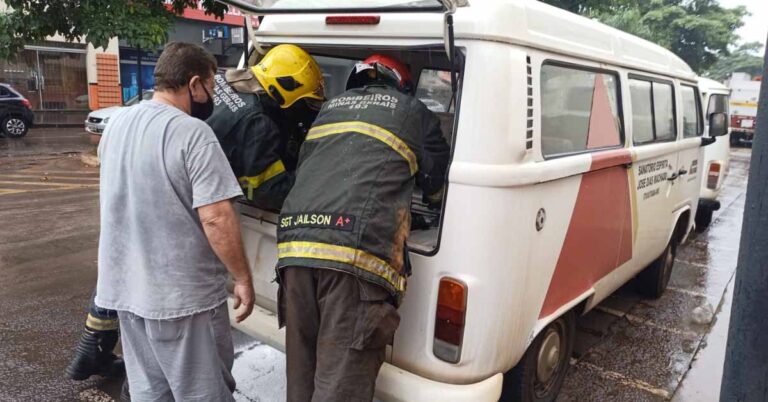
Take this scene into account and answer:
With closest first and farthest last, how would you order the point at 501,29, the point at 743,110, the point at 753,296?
1. the point at 753,296
2. the point at 501,29
3. the point at 743,110

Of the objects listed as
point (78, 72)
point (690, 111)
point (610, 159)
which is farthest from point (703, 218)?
point (78, 72)

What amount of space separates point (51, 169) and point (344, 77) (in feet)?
33.4

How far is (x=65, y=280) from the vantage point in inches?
200

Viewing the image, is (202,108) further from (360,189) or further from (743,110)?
(743,110)

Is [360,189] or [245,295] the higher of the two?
[360,189]

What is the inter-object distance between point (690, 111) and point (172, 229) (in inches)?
180

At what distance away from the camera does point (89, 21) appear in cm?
661

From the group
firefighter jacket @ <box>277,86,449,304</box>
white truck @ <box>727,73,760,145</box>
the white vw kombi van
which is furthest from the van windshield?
white truck @ <box>727,73,760,145</box>

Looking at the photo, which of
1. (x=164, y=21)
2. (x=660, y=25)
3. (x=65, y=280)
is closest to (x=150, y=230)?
(x=65, y=280)

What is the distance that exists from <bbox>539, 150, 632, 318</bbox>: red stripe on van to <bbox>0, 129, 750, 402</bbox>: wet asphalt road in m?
0.85

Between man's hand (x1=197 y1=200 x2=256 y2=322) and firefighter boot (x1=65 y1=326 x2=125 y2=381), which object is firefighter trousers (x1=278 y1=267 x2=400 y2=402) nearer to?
man's hand (x1=197 y1=200 x2=256 y2=322)

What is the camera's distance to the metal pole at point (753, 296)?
186cm

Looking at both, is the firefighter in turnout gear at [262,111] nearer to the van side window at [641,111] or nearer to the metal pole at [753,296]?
the metal pole at [753,296]

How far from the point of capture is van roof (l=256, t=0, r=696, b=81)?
231cm
